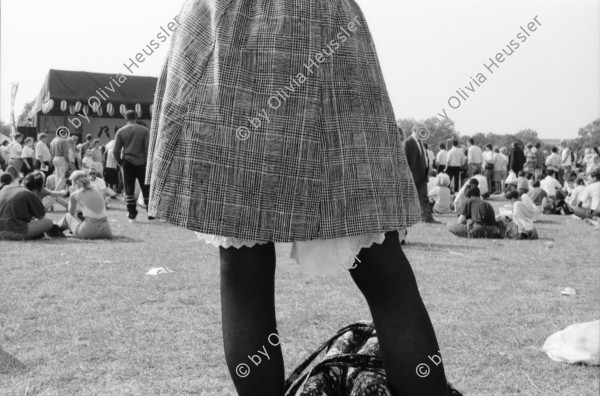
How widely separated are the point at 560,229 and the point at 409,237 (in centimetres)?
348

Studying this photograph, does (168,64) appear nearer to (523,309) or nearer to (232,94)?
(232,94)

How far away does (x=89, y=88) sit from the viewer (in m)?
20.5

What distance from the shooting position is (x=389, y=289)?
1406mm

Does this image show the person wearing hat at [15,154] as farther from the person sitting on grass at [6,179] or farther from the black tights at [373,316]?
the black tights at [373,316]

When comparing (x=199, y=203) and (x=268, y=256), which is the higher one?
(x=199, y=203)

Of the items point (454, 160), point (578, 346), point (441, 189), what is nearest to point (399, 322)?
point (578, 346)

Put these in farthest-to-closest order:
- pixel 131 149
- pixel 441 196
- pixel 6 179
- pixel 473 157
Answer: pixel 473 157 → pixel 441 196 → pixel 131 149 → pixel 6 179

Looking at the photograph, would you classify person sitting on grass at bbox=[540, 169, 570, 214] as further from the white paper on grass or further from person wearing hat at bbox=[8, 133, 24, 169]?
person wearing hat at bbox=[8, 133, 24, 169]

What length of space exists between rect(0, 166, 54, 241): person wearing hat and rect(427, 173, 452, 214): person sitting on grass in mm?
7777

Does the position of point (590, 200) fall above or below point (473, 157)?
below

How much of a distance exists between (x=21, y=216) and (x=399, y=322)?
7599 millimetres

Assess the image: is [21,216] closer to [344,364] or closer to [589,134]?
[344,364]

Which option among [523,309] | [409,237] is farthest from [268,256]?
[409,237]

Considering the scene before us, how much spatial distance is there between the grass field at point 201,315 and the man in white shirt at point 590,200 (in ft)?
16.3
